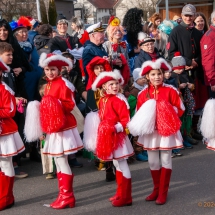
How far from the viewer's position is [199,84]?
7.95 meters

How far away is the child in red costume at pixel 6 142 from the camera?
15.4 feet

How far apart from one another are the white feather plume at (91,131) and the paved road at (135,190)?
640mm

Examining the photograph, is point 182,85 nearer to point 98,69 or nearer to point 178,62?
point 178,62

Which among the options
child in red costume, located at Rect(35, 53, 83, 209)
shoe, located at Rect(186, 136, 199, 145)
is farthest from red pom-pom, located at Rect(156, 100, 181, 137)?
shoe, located at Rect(186, 136, 199, 145)

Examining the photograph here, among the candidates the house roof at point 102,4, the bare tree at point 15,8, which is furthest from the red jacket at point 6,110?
the house roof at point 102,4

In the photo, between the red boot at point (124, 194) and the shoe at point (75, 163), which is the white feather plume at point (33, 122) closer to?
the red boot at point (124, 194)

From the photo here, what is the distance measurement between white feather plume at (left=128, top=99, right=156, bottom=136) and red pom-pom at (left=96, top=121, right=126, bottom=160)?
17cm

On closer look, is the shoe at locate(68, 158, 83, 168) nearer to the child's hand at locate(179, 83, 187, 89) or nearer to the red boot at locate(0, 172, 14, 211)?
the red boot at locate(0, 172, 14, 211)

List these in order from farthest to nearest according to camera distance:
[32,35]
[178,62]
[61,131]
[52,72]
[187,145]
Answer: [32,35]
[187,145]
[178,62]
[52,72]
[61,131]

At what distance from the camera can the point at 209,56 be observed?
736 centimetres

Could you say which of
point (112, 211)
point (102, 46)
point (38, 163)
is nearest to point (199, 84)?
point (102, 46)

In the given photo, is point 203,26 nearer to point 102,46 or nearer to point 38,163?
point 102,46

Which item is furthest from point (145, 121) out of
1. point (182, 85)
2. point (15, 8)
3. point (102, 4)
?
point (102, 4)

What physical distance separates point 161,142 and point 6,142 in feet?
5.55
